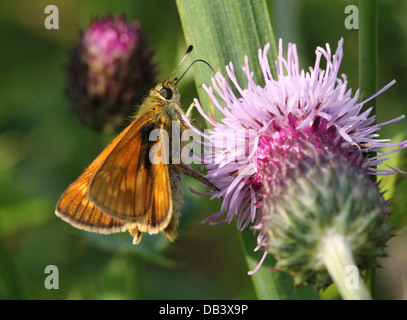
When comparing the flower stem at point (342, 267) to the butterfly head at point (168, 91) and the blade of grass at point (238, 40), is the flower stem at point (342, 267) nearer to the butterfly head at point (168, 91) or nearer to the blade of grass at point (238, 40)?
the blade of grass at point (238, 40)

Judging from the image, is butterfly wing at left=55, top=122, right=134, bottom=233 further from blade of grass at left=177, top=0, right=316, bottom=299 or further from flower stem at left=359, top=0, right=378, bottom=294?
flower stem at left=359, top=0, right=378, bottom=294

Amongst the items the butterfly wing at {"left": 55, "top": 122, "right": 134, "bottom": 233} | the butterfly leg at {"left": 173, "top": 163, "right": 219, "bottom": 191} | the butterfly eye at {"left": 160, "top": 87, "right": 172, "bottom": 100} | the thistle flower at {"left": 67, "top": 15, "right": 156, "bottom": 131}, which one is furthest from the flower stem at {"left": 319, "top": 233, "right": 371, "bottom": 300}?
the thistle flower at {"left": 67, "top": 15, "right": 156, "bottom": 131}

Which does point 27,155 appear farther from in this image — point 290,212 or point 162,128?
point 290,212

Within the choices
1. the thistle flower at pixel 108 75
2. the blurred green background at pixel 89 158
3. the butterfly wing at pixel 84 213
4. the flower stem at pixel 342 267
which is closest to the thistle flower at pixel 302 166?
the flower stem at pixel 342 267

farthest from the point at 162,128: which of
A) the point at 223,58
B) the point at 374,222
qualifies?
the point at 374,222

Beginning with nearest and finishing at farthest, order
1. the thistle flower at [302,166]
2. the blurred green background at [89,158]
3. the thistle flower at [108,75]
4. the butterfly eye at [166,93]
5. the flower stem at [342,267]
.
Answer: the flower stem at [342,267] → the thistle flower at [302,166] → the butterfly eye at [166,93] → the blurred green background at [89,158] → the thistle flower at [108,75]
